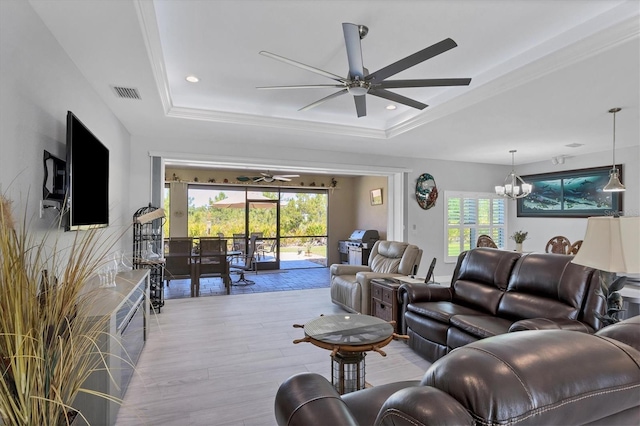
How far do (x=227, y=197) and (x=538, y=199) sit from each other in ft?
23.9

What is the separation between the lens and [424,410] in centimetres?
71

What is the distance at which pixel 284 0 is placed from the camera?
2.28 metres

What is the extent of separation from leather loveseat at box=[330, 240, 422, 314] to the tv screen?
293 centimetres

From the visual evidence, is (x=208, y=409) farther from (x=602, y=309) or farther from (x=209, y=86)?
(x=209, y=86)

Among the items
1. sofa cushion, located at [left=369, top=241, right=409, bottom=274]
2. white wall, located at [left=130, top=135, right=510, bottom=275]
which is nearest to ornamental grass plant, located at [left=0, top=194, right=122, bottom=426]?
white wall, located at [left=130, top=135, right=510, bottom=275]

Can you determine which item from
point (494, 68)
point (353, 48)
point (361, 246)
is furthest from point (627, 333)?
point (361, 246)

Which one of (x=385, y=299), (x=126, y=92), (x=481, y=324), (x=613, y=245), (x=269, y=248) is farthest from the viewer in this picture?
(x=269, y=248)

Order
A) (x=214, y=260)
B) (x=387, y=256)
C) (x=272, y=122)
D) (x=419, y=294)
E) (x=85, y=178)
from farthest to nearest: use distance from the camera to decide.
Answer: (x=214, y=260)
(x=387, y=256)
(x=272, y=122)
(x=419, y=294)
(x=85, y=178)

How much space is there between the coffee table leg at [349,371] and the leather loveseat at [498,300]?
1.00 meters

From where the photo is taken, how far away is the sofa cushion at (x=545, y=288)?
252 centimetres

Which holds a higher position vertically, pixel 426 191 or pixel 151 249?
pixel 426 191

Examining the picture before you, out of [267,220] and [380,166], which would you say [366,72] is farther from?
[267,220]

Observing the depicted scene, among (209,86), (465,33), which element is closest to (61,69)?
(209,86)

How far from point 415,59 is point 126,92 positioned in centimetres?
272
